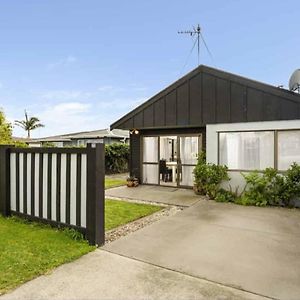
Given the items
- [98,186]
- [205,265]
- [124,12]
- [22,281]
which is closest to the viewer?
[22,281]

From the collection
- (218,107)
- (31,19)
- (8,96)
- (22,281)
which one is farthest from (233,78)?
(8,96)

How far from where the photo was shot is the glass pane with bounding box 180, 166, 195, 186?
35.5ft

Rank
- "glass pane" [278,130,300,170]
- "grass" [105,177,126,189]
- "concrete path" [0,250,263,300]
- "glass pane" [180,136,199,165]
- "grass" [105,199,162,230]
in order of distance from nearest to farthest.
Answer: "concrete path" [0,250,263,300] → "grass" [105,199,162,230] → "glass pane" [278,130,300,170] → "glass pane" [180,136,199,165] → "grass" [105,177,126,189]

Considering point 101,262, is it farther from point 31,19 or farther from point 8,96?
point 8,96

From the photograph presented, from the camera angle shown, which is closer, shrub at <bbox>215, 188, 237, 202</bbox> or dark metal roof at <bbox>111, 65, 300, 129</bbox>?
dark metal roof at <bbox>111, 65, 300, 129</bbox>

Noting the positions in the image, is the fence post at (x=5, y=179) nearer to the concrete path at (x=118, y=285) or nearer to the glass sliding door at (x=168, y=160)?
the concrete path at (x=118, y=285)

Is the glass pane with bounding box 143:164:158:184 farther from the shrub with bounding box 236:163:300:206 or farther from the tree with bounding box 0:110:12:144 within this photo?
the tree with bounding box 0:110:12:144

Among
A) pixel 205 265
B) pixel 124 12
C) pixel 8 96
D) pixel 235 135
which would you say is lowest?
pixel 205 265

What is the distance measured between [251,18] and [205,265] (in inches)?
434

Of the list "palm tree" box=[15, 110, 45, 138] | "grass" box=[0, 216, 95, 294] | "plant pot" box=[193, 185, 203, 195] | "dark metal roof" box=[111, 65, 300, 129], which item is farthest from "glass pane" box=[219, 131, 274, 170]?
"palm tree" box=[15, 110, 45, 138]

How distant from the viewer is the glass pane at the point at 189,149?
423 inches

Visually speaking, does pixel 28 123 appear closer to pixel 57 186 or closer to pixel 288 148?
pixel 57 186

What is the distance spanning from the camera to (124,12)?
12141mm

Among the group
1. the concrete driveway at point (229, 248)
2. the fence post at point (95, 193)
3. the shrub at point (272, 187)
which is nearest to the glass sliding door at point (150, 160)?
the shrub at point (272, 187)
